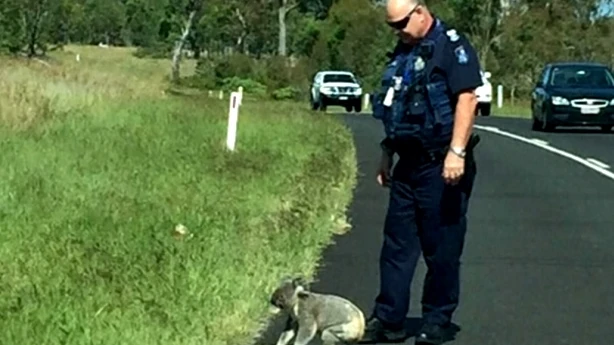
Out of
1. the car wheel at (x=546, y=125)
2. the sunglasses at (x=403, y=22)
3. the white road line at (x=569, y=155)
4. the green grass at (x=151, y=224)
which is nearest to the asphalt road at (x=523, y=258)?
the white road line at (x=569, y=155)

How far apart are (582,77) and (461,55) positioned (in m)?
25.4

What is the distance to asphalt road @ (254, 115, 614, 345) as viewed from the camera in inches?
368

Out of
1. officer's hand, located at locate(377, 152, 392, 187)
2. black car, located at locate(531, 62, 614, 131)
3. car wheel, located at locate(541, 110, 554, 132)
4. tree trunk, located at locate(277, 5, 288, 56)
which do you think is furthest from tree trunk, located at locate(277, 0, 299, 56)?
officer's hand, located at locate(377, 152, 392, 187)

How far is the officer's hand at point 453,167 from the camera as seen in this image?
7.92 m

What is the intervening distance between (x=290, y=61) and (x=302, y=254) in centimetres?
6726

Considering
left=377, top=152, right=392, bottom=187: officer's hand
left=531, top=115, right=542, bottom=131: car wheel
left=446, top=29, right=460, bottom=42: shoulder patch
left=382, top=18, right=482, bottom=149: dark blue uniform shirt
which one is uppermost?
left=446, top=29, right=460, bottom=42: shoulder patch

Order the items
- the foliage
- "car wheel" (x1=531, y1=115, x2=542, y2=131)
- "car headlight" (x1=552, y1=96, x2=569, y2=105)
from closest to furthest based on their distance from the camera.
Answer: "car headlight" (x1=552, y1=96, x2=569, y2=105)
"car wheel" (x1=531, y1=115, x2=542, y2=131)
the foliage

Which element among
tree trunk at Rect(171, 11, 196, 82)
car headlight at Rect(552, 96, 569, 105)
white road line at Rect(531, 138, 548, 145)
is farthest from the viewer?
tree trunk at Rect(171, 11, 196, 82)

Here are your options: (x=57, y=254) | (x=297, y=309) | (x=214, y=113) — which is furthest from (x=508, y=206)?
(x=214, y=113)

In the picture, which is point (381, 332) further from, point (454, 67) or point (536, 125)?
point (536, 125)

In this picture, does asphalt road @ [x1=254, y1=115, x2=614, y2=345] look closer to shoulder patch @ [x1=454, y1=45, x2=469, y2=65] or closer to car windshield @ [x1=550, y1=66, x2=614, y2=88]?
shoulder patch @ [x1=454, y1=45, x2=469, y2=65]

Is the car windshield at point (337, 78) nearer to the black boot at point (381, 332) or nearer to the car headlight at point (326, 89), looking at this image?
the car headlight at point (326, 89)

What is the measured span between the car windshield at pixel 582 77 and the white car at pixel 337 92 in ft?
71.3

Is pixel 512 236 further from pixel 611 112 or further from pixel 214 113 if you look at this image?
pixel 611 112
